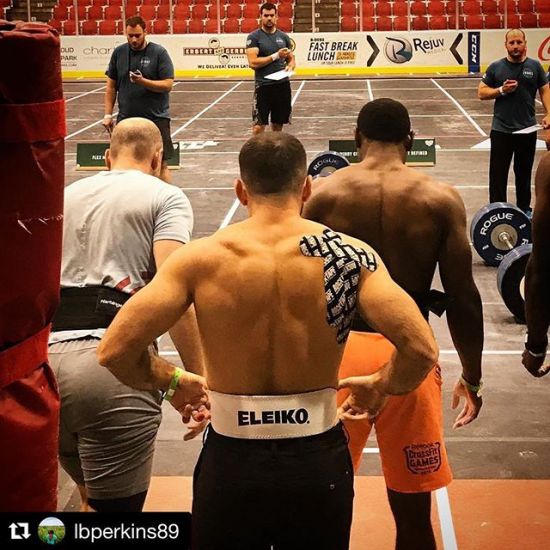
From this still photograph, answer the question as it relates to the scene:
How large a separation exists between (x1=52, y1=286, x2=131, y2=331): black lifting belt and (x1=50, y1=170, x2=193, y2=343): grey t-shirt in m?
0.03

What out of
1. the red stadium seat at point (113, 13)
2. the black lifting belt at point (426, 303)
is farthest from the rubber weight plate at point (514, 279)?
the red stadium seat at point (113, 13)

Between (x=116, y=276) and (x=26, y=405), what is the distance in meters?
1.48

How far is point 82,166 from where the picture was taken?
12453 millimetres

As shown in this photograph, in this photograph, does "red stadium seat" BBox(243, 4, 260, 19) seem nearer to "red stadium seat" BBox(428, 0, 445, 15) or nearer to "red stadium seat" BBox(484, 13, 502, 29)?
"red stadium seat" BBox(428, 0, 445, 15)

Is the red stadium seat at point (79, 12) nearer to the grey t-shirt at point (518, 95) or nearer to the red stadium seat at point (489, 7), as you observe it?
the red stadium seat at point (489, 7)

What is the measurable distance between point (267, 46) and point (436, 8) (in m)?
13.7

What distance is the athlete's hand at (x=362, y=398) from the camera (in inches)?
116

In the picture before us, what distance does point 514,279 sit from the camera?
7270 mm

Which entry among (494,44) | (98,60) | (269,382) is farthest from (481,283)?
(98,60)

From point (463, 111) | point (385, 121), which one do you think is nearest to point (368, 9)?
point (463, 111)

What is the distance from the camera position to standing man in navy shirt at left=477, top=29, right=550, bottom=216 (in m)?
9.38

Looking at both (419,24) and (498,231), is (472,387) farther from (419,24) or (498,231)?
(419,24)

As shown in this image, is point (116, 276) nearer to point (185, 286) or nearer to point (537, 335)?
point (185, 286)

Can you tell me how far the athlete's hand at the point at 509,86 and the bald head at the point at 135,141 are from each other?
237 inches
